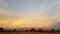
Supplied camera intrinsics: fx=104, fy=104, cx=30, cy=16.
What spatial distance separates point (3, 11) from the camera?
25.9 ft

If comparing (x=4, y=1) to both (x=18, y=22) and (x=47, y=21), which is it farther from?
(x=47, y=21)

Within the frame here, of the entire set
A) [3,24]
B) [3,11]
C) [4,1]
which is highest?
[4,1]

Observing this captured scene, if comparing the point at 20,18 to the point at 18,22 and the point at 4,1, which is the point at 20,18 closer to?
the point at 18,22

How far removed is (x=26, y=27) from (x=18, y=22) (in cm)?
75

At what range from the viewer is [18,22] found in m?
8.23

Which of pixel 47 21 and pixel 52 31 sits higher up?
pixel 47 21

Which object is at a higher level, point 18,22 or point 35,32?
point 18,22

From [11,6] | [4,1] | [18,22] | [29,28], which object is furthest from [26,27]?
[4,1]

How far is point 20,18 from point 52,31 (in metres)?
2.72

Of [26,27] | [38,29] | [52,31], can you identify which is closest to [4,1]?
[26,27]

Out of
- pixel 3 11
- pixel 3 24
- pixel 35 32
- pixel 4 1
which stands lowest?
pixel 35 32

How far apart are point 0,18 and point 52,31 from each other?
417cm

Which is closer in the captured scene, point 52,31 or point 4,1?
point 4,1

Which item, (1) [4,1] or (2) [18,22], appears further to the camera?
(2) [18,22]
